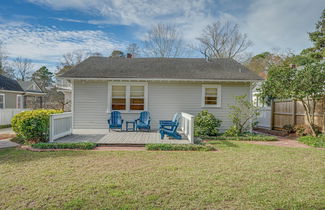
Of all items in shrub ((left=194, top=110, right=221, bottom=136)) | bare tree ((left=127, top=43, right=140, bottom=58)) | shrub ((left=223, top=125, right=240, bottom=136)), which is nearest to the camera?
shrub ((left=194, top=110, right=221, bottom=136))

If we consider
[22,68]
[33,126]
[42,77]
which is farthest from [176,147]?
[22,68]

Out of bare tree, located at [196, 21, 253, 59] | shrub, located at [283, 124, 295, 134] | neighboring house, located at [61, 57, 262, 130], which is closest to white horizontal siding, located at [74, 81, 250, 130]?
neighboring house, located at [61, 57, 262, 130]

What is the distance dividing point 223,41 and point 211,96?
647 inches

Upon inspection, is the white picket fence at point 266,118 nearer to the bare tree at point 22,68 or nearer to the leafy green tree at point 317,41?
the leafy green tree at point 317,41

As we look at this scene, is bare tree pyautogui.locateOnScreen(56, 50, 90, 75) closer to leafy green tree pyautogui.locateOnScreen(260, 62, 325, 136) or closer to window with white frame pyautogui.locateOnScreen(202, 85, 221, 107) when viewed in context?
window with white frame pyautogui.locateOnScreen(202, 85, 221, 107)

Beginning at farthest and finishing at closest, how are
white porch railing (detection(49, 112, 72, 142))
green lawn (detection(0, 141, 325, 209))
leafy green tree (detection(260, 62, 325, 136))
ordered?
leafy green tree (detection(260, 62, 325, 136))
white porch railing (detection(49, 112, 72, 142))
green lawn (detection(0, 141, 325, 209))

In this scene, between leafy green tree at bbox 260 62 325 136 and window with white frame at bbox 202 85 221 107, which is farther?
window with white frame at bbox 202 85 221 107

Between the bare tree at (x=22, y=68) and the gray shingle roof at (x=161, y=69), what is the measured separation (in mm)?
33040

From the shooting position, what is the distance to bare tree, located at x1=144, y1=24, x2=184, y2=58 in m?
23.0

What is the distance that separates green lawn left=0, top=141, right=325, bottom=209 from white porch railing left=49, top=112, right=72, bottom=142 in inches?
48.3

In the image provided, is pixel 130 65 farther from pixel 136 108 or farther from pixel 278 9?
pixel 278 9

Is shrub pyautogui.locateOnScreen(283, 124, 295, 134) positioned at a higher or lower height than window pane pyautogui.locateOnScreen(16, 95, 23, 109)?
lower

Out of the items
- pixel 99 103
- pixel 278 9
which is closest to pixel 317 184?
pixel 99 103

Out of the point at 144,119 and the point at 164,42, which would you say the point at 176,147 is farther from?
the point at 164,42
